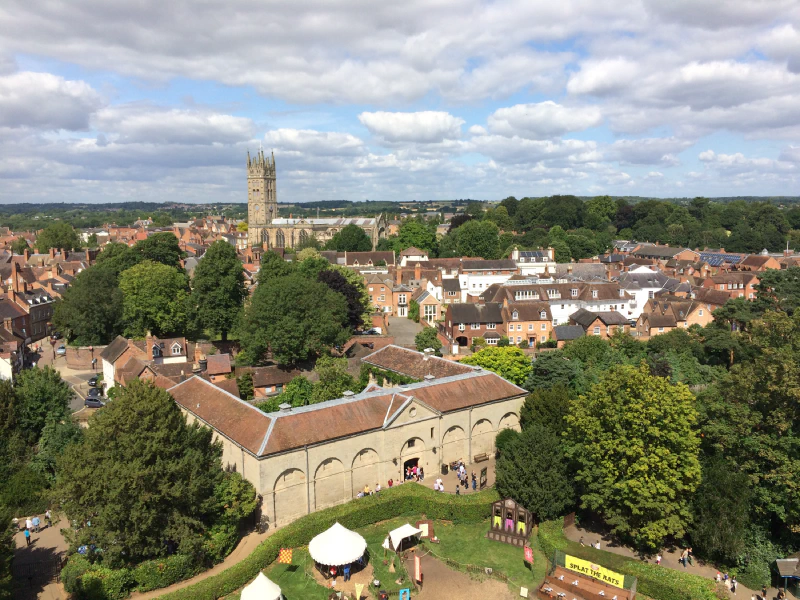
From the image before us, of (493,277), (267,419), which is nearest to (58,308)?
(267,419)

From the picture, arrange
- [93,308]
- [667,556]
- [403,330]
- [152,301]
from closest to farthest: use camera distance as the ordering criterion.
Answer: [667,556] → [152,301] → [93,308] → [403,330]

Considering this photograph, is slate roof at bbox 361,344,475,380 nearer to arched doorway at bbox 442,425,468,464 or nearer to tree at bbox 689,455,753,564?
arched doorway at bbox 442,425,468,464

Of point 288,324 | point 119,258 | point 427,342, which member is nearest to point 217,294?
point 288,324

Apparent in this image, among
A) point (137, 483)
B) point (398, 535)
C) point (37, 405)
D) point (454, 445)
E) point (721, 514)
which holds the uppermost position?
point (137, 483)

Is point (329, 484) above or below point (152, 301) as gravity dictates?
below

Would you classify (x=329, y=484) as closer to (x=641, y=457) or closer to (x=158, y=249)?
(x=641, y=457)

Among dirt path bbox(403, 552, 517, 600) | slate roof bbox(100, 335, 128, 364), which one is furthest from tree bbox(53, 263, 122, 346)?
dirt path bbox(403, 552, 517, 600)
